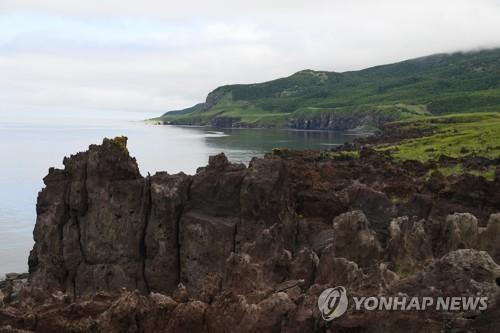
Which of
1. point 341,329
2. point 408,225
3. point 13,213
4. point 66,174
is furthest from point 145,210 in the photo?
point 13,213

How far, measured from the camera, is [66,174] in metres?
43.6

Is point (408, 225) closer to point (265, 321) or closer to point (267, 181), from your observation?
point (267, 181)

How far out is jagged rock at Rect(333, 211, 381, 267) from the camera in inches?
1214

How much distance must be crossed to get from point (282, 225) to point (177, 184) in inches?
313

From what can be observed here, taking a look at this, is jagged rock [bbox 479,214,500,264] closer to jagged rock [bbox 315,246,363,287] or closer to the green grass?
jagged rock [bbox 315,246,363,287]
